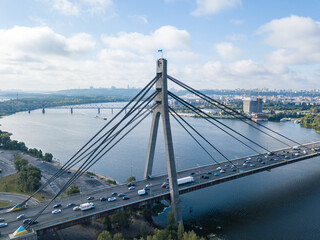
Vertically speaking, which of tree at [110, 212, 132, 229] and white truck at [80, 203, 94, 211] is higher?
white truck at [80, 203, 94, 211]

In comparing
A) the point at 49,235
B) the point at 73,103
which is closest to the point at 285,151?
the point at 49,235

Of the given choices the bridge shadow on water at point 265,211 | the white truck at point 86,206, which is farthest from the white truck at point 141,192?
the bridge shadow on water at point 265,211

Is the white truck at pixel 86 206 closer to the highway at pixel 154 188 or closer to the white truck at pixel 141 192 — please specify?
the highway at pixel 154 188

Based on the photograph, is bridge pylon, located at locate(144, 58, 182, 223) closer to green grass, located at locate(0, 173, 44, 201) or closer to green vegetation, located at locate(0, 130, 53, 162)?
green grass, located at locate(0, 173, 44, 201)

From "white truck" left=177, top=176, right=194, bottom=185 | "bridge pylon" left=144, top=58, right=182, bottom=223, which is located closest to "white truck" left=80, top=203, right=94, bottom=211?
"bridge pylon" left=144, top=58, right=182, bottom=223

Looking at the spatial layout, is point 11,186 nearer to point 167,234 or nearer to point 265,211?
point 167,234

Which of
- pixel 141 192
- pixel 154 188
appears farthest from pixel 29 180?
pixel 154 188

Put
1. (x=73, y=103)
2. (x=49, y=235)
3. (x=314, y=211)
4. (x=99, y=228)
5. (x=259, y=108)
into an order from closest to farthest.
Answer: (x=49, y=235), (x=99, y=228), (x=314, y=211), (x=259, y=108), (x=73, y=103)

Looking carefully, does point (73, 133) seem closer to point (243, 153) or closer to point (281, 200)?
point (243, 153)
